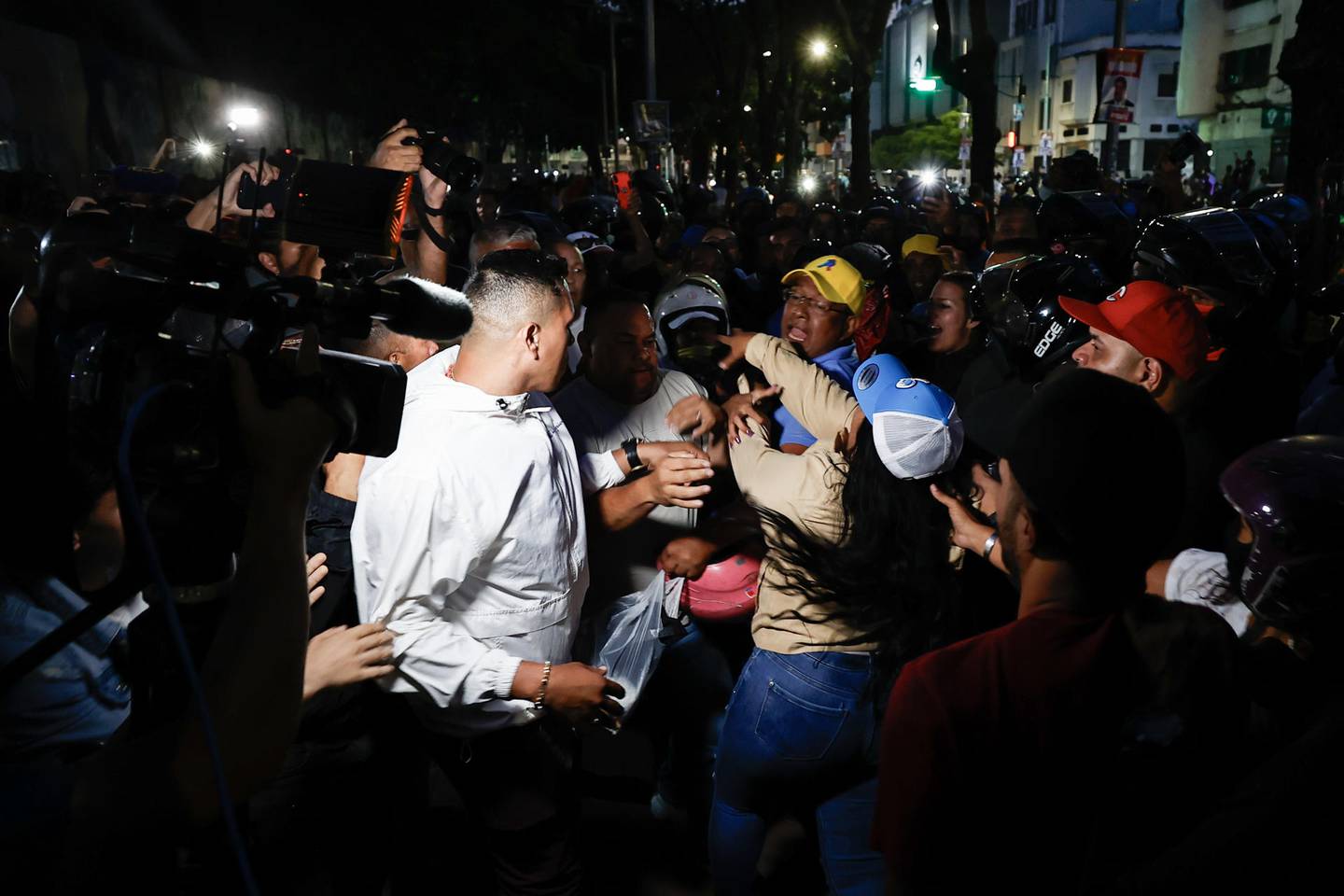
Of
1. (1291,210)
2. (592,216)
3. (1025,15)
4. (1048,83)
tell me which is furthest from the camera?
(1025,15)

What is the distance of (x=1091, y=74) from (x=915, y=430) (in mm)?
71486

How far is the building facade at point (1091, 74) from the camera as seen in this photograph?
208 ft

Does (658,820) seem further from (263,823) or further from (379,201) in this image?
(379,201)

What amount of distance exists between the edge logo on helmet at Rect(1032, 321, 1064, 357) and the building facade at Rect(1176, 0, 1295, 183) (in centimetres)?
4425

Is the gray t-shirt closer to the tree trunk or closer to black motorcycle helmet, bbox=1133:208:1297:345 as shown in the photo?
black motorcycle helmet, bbox=1133:208:1297:345

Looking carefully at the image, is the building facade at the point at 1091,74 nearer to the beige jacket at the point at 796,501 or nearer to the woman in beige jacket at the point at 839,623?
the beige jacket at the point at 796,501

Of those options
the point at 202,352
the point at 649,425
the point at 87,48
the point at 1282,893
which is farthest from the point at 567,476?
the point at 87,48

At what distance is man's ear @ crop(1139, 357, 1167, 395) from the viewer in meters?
3.17

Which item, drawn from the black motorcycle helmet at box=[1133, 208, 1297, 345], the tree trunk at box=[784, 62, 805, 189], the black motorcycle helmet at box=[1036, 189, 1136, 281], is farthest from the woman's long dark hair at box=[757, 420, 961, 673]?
the tree trunk at box=[784, 62, 805, 189]

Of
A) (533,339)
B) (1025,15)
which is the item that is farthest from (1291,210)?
(1025,15)

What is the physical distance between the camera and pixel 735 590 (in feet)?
11.6

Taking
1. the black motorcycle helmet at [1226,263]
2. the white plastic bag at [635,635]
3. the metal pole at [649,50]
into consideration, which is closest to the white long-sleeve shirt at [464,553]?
the white plastic bag at [635,635]

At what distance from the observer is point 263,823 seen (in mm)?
2963

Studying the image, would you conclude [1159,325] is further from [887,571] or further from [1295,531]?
[1295,531]
